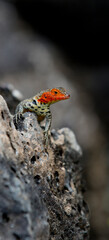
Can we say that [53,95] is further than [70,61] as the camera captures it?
No

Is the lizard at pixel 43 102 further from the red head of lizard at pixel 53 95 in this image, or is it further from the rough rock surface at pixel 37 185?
the rough rock surface at pixel 37 185

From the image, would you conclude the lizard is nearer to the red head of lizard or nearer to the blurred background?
the red head of lizard

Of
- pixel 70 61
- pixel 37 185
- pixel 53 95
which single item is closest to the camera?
pixel 37 185

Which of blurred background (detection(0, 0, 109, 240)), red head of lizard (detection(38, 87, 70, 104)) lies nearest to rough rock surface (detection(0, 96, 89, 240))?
red head of lizard (detection(38, 87, 70, 104))

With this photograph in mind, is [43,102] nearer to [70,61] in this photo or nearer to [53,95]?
[53,95]

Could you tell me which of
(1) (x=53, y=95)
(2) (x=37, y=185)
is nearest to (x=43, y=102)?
(1) (x=53, y=95)

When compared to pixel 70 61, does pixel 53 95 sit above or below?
below

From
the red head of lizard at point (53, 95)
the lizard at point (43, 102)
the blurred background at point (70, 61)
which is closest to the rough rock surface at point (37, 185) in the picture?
the lizard at point (43, 102)

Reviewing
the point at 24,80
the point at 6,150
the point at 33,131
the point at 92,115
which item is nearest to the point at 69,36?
the point at 24,80
